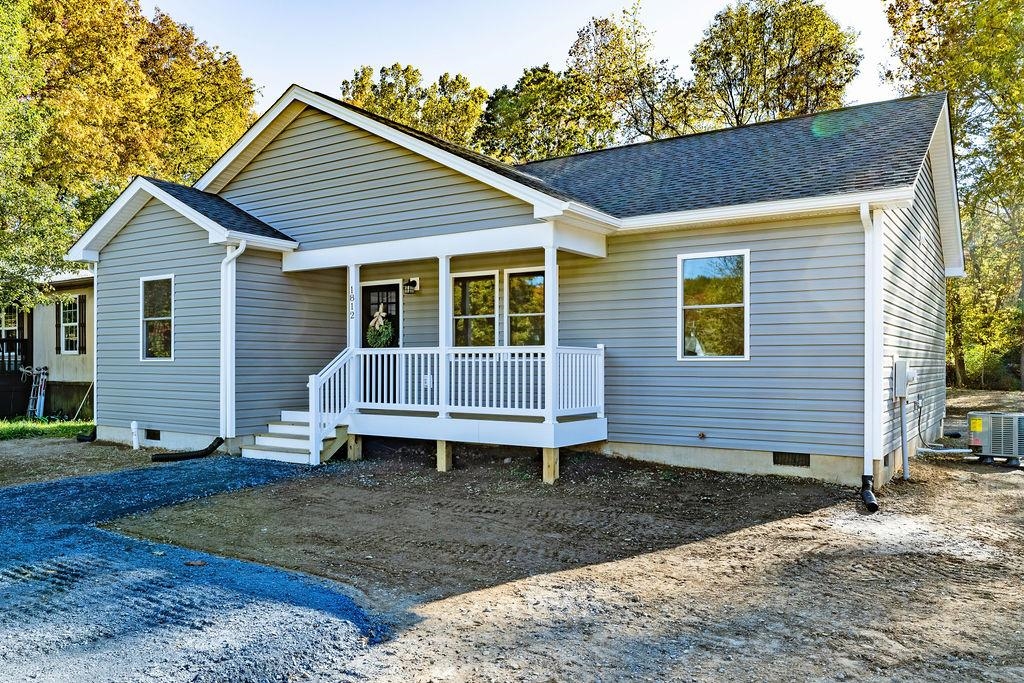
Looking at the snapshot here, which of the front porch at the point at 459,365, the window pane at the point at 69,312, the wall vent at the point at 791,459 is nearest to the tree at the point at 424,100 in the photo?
the window pane at the point at 69,312

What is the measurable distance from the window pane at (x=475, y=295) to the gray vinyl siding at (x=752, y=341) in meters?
1.37

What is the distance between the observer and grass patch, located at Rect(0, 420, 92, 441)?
45.8 ft

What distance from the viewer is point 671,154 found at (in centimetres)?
1205

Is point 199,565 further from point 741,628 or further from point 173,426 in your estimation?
point 173,426

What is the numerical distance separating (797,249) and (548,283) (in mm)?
2953

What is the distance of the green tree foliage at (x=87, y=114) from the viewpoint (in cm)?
1611

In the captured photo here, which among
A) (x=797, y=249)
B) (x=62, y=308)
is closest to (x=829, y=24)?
(x=797, y=249)

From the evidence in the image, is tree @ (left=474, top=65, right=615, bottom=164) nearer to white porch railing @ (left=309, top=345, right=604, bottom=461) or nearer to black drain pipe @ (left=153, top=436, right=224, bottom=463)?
white porch railing @ (left=309, top=345, right=604, bottom=461)

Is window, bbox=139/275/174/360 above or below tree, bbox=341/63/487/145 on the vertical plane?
below

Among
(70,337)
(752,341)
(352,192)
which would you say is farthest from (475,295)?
(70,337)

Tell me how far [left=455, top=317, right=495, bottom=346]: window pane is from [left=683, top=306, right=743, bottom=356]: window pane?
3.14 m

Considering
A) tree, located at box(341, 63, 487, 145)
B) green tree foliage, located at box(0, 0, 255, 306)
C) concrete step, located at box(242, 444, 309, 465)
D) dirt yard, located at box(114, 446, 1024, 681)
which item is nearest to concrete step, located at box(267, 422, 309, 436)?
concrete step, located at box(242, 444, 309, 465)

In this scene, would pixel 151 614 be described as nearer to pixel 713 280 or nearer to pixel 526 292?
pixel 713 280

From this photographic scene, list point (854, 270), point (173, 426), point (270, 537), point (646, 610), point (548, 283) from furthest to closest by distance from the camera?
1. point (173, 426)
2. point (548, 283)
3. point (854, 270)
4. point (270, 537)
5. point (646, 610)
